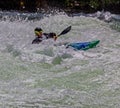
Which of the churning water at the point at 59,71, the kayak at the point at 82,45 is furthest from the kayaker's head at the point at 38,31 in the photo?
the kayak at the point at 82,45

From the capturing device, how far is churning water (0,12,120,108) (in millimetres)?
6469

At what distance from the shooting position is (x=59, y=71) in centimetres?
792

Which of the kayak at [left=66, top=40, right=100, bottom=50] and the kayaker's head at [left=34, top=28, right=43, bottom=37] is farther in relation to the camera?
the kayaker's head at [left=34, top=28, right=43, bottom=37]

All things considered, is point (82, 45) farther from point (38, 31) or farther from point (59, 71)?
point (59, 71)

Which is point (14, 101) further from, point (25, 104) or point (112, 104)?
point (112, 104)

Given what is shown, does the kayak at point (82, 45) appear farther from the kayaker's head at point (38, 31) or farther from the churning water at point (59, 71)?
the kayaker's head at point (38, 31)

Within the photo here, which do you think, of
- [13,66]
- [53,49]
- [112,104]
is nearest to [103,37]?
[53,49]

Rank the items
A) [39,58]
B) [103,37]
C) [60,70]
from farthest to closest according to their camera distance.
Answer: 1. [103,37]
2. [39,58]
3. [60,70]

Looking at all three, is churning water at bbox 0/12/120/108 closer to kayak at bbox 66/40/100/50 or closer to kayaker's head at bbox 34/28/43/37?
kayak at bbox 66/40/100/50

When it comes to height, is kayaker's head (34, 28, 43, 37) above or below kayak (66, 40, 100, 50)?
above

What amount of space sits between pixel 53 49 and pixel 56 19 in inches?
158

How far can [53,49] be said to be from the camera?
9297 mm

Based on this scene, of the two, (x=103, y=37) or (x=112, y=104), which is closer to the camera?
(x=112, y=104)

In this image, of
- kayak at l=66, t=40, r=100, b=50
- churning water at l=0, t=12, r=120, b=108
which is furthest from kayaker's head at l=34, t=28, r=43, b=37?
kayak at l=66, t=40, r=100, b=50
